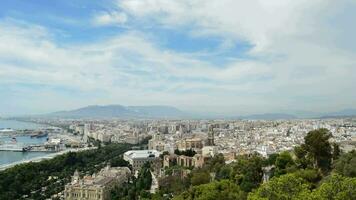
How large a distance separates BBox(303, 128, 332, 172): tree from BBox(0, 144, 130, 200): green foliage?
12.5 m

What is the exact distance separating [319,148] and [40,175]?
15.3 meters

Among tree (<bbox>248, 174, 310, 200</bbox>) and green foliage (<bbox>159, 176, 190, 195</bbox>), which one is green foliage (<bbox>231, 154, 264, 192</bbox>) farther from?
tree (<bbox>248, 174, 310, 200</bbox>)

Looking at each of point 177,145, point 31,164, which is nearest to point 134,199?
point 31,164

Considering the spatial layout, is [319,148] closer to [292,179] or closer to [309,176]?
[309,176]

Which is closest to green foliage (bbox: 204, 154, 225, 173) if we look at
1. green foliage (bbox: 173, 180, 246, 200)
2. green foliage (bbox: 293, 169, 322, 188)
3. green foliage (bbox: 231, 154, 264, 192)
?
green foliage (bbox: 231, 154, 264, 192)

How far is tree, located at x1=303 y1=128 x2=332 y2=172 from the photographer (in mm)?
15117

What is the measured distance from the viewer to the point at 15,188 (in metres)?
20.6

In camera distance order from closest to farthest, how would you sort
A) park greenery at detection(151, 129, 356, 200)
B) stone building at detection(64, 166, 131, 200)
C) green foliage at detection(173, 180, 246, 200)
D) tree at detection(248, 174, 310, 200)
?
park greenery at detection(151, 129, 356, 200)
tree at detection(248, 174, 310, 200)
green foliage at detection(173, 180, 246, 200)
stone building at detection(64, 166, 131, 200)

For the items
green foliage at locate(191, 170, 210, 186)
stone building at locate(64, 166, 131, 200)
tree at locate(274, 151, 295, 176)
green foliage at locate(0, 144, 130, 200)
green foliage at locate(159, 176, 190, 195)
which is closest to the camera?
tree at locate(274, 151, 295, 176)

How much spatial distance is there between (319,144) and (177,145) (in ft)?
97.1

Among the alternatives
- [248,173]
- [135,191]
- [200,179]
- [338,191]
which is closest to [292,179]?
[338,191]

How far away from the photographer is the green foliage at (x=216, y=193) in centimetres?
1252

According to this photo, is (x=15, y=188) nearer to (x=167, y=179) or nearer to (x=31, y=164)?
(x=31, y=164)

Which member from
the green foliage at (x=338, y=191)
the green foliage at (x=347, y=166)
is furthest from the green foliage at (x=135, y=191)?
the green foliage at (x=338, y=191)
